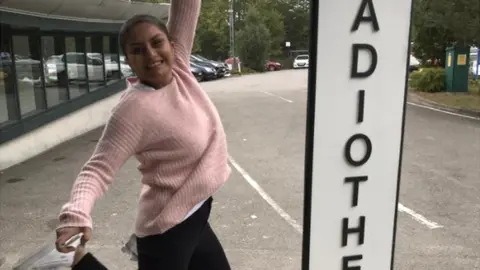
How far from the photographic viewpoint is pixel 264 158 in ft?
25.6

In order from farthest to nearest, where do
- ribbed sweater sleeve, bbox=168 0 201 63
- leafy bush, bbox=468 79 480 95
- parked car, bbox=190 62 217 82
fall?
parked car, bbox=190 62 217 82 → leafy bush, bbox=468 79 480 95 → ribbed sweater sleeve, bbox=168 0 201 63

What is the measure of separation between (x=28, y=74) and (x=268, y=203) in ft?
17.1

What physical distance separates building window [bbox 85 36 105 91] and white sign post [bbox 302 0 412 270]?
10.0 metres

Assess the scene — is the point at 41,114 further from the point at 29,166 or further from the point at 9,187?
the point at 9,187

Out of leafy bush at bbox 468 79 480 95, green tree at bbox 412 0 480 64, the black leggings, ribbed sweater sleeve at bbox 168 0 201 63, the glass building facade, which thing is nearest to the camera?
the black leggings

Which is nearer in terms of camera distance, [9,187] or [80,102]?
[9,187]

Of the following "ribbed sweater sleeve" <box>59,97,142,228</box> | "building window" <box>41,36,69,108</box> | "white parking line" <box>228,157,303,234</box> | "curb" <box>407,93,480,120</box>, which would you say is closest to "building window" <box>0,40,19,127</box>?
"building window" <box>41,36,69,108</box>

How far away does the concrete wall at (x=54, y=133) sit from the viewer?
25.6 ft

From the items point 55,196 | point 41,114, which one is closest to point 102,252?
point 55,196

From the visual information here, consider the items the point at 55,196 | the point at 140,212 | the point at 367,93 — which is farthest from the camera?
the point at 55,196

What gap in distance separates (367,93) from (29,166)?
7.21 m

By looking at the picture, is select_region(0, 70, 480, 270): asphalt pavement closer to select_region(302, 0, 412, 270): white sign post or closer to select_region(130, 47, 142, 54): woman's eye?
select_region(302, 0, 412, 270): white sign post

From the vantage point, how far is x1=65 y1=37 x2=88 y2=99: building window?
1000cm

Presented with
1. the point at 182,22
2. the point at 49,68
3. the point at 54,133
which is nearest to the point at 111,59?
the point at 49,68
